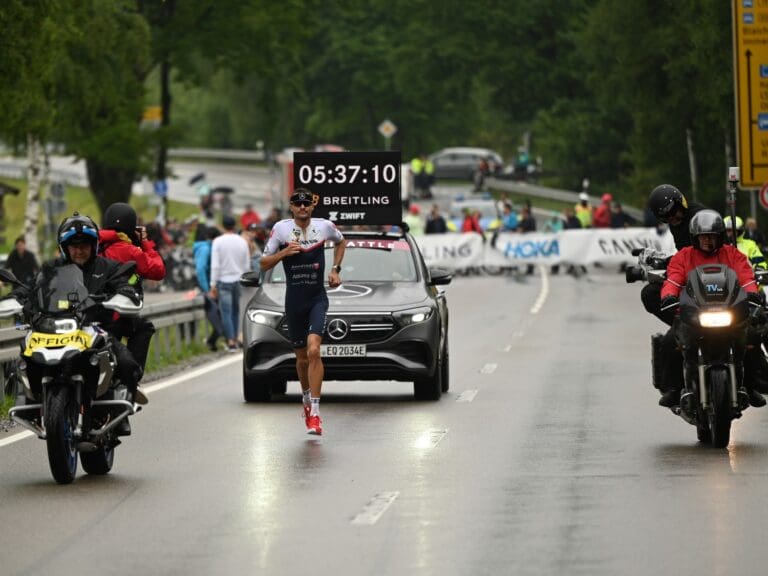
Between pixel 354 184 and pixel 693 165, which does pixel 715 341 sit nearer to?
pixel 354 184

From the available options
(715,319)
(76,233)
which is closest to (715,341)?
(715,319)

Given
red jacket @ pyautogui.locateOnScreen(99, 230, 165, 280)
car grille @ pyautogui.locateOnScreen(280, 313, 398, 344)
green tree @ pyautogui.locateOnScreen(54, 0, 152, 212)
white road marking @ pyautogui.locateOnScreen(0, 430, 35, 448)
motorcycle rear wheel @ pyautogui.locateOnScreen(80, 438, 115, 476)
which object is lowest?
white road marking @ pyautogui.locateOnScreen(0, 430, 35, 448)

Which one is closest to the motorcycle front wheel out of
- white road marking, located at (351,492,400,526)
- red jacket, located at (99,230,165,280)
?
red jacket, located at (99,230,165,280)

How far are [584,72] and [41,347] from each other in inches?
3223

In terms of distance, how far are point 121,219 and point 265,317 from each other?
4.59 meters

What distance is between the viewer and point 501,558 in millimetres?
9922

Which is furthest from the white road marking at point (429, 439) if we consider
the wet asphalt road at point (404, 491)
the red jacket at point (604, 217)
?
the red jacket at point (604, 217)

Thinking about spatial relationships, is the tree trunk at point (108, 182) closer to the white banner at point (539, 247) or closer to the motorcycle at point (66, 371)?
the white banner at point (539, 247)

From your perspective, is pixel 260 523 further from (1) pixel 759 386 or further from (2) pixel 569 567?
(1) pixel 759 386

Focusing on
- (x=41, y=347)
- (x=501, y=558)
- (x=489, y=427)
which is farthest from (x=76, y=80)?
(x=501, y=558)

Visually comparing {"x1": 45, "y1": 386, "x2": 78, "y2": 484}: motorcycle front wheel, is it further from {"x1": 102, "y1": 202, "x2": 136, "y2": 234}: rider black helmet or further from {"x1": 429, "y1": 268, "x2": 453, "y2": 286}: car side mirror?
{"x1": 429, "y1": 268, "x2": 453, "y2": 286}: car side mirror

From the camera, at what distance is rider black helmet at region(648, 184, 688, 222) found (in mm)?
15266

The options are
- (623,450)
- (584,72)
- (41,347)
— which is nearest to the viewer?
(41,347)

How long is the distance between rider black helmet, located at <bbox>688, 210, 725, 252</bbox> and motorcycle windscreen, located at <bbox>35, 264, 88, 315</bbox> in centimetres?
425
